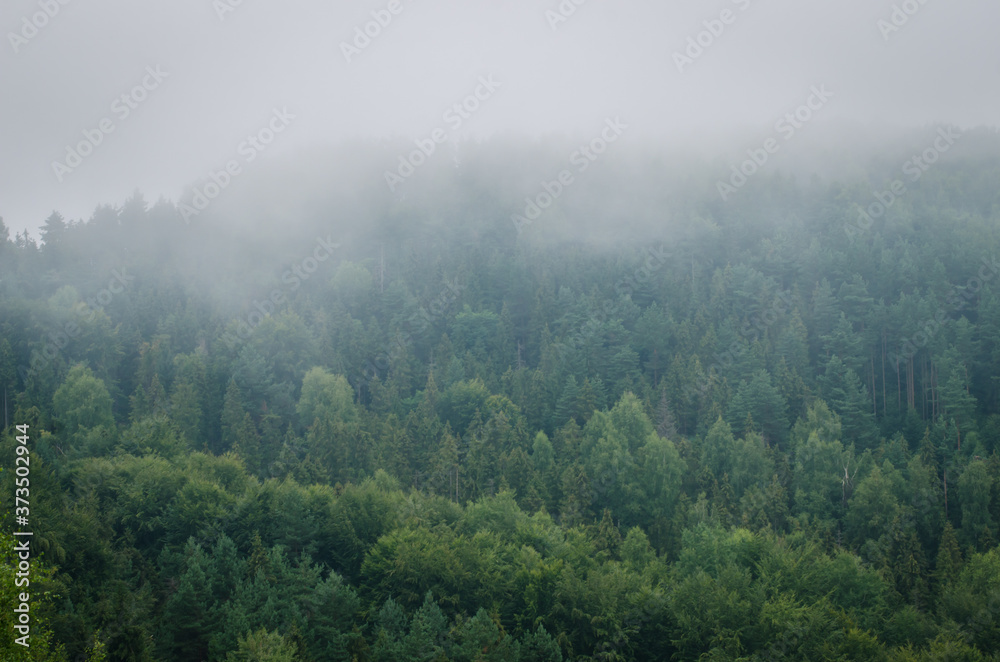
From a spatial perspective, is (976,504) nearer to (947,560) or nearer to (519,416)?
(947,560)

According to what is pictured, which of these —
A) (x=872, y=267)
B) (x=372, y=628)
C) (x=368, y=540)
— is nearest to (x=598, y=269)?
(x=872, y=267)

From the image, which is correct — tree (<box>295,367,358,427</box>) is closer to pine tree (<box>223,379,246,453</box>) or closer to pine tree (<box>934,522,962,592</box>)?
pine tree (<box>223,379,246,453</box>)

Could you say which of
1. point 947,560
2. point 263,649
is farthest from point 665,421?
point 263,649

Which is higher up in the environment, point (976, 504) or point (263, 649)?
point (976, 504)

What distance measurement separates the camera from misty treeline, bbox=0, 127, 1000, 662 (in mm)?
46688

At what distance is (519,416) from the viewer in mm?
87312

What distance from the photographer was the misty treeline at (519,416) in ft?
153

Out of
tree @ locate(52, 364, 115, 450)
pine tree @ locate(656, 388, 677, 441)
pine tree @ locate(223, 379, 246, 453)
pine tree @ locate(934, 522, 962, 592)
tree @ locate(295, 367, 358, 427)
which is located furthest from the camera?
tree @ locate(295, 367, 358, 427)

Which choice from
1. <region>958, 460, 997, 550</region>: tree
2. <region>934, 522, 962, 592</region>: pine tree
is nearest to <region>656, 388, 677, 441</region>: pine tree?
<region>958, 460, 997, 550</region>: tree

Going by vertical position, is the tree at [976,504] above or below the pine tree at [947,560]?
above

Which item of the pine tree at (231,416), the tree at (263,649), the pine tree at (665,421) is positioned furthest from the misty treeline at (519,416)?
the pine tree at (665,421)

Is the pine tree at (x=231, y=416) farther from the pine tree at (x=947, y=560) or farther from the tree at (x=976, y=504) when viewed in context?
the tree at (x=976, y=504)

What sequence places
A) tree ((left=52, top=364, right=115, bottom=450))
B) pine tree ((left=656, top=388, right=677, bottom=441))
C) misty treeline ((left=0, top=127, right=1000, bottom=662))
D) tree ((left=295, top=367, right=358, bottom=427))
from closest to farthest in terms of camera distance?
misty treeline ((left=0, top=127, right=1000, bottom=662)) < tree ((left=52, top=364, right=115, bottom=450)) < pine tree ((left=656, top=388, right=677, bottom=441)) < tree ((left=295, top=367, right=358, bottom=427))

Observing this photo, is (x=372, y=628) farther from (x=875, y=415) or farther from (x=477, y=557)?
(x=875, y=415)
